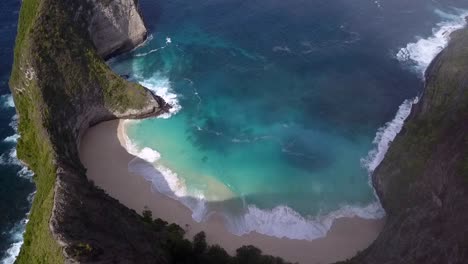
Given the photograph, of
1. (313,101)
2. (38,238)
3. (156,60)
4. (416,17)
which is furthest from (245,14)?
(38,238)

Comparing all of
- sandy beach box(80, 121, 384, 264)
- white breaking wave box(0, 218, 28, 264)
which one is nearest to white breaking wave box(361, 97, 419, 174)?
sandy beach box(80, 121, 384, 264)

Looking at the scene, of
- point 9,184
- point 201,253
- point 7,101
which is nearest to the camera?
point 201,253

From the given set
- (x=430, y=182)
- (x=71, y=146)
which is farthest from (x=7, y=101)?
(x=430, y=182)

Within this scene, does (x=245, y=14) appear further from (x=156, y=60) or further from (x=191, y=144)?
(x=191, y=144)

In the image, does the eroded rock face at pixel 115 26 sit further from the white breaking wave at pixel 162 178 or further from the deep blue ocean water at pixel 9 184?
the white breaking wave at pixel 162 178

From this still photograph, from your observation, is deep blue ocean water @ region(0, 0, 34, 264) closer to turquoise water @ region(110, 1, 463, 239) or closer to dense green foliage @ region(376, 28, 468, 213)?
turquoise water @ region(110, 1, 463, 239)

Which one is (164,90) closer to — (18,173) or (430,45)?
(18,173)
